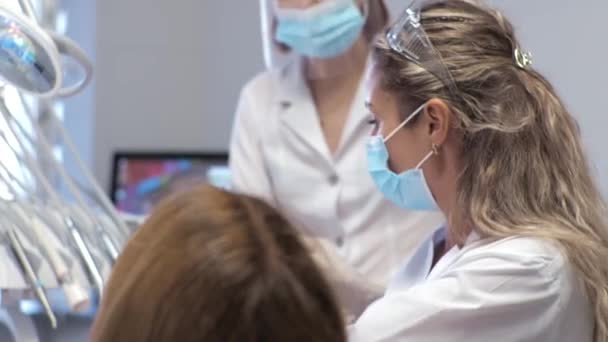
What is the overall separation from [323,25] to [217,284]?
127 cm

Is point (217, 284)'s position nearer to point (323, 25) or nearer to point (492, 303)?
point (492, 303)

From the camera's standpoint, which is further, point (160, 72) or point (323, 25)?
point (160, 72)

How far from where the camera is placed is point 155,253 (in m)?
0.78

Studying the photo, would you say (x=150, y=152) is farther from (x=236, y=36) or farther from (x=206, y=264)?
(x=206, y=264)

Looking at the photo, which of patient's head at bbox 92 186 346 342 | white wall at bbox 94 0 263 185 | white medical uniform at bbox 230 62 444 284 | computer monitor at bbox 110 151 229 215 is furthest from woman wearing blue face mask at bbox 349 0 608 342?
white wall at bbox 94 0 263 185

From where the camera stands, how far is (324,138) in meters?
2.07

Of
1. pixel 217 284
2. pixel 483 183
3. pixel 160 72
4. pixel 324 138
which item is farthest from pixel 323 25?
pixel 217 284

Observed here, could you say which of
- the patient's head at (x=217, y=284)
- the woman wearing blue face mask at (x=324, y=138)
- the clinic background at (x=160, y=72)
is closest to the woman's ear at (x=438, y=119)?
the woman wearing blue face mask at (x=324, y=138)

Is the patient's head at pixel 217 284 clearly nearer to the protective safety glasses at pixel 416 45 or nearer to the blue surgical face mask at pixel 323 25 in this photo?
the protective safety glasses at pixel 416 45

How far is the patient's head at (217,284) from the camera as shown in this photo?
2.49 ft

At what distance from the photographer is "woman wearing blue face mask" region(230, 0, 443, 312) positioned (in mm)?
1986

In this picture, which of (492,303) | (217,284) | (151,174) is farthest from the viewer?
(151,174)

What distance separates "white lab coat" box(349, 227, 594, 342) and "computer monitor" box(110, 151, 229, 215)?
53.6 inches

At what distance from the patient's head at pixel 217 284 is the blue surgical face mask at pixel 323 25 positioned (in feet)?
3.97
